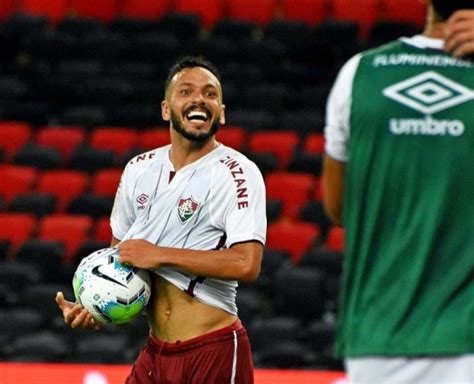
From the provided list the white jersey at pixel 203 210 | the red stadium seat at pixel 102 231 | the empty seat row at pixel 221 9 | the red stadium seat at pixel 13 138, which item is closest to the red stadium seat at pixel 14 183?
the red stadium seat at pixel 13 138

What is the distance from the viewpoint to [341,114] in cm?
292

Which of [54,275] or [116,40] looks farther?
[116,40]

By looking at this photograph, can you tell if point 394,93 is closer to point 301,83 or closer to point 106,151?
point 106,151

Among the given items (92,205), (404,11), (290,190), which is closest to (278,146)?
(290,190)

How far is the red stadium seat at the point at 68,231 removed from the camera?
10680 mm

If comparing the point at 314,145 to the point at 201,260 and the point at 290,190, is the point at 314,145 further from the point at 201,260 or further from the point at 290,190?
the point at 201,260

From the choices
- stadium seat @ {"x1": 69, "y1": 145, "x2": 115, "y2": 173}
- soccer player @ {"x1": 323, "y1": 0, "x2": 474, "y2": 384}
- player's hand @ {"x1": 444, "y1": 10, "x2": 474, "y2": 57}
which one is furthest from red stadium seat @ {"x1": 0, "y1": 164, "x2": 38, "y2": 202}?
player's hand @ {"x1": 444, "y1": 10, "x2": 474, "y2": 57}

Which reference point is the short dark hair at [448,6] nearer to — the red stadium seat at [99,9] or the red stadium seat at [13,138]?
the red stadium seat at [13,138]

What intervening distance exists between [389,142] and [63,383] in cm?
405

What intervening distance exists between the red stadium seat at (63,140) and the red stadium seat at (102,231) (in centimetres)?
180

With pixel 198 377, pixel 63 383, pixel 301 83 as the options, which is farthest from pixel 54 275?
pixel 198 377

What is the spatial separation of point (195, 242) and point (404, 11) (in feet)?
35.3

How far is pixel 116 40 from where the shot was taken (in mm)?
14680

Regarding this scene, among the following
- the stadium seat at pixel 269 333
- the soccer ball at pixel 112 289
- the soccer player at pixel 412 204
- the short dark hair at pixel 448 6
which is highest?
the short dark hair at pixel 448 6
